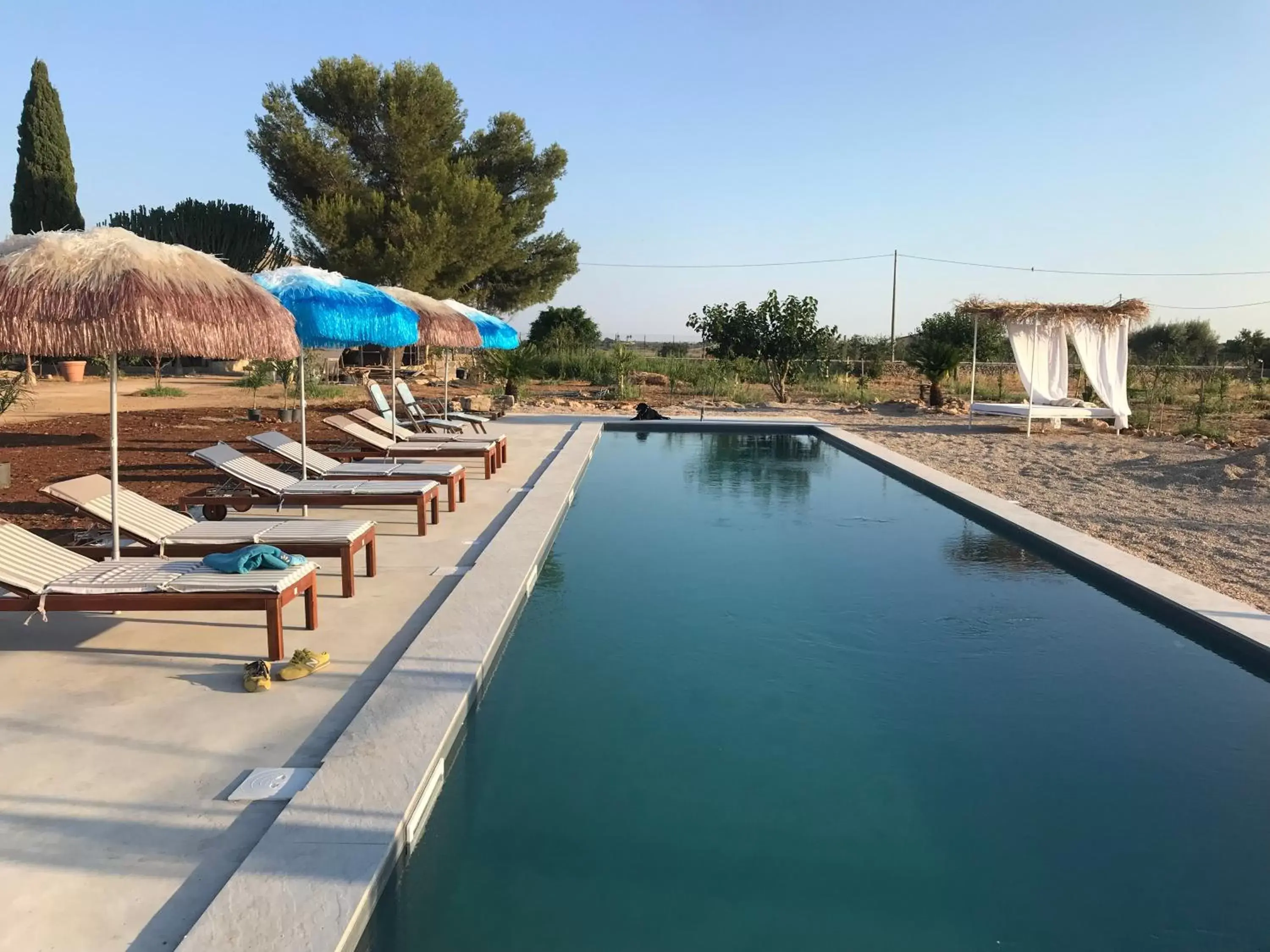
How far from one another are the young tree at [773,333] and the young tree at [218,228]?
18102mm

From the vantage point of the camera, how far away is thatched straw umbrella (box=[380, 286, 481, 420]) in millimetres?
10469

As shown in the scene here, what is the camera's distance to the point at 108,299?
458 centimetres

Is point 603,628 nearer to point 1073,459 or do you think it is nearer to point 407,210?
point 1073,459

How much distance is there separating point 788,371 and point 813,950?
72.4 feet

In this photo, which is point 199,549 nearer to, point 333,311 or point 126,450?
point 333,311

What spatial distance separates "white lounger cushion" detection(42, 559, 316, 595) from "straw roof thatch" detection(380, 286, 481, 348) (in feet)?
18.9

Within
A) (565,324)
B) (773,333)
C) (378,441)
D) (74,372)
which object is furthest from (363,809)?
(565,324)

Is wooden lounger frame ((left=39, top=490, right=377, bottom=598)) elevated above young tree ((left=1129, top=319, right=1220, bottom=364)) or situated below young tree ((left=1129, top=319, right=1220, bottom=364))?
below

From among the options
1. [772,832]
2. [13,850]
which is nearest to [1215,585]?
[772,832]

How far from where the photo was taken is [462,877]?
296 centimetres

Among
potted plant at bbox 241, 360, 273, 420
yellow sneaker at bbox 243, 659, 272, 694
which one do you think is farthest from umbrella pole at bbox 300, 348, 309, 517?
potted plant at bbox 241, 360, 273, 420

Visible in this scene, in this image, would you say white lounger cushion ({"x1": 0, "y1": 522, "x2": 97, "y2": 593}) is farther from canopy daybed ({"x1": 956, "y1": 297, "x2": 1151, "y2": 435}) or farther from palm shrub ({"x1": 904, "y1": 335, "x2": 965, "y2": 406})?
palm shrub ({"x1": 904, "y1": 335, "x2": 965, "y2": 406})

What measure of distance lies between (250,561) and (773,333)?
1949cm

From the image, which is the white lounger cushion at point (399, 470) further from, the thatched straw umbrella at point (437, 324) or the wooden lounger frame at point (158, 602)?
the wooden lounger frame at point (158, 602)
